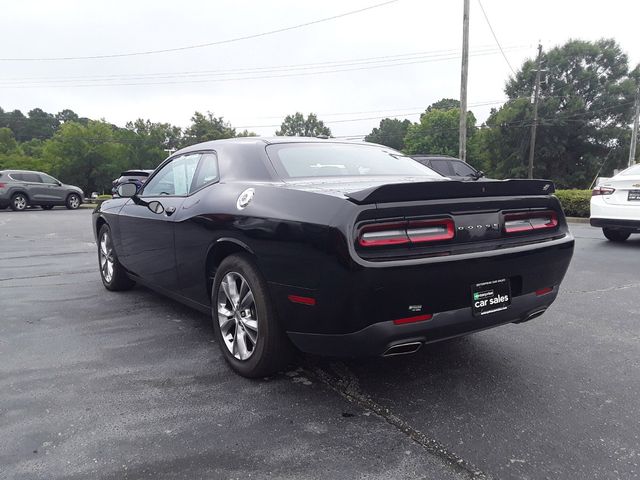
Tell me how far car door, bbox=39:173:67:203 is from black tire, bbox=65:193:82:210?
27 cm

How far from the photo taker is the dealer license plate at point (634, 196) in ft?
26.3

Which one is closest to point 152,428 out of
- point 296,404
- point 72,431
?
point 72,431

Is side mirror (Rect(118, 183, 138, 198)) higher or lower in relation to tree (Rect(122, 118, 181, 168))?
lower

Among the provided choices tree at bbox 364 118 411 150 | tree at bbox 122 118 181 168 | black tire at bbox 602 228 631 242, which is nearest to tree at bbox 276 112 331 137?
tree at bbox 364 118 411 150

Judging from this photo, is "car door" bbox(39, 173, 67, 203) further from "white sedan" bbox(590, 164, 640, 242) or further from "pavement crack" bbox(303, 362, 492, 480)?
"pavement crack" bbox(303, 362, 492, 480)

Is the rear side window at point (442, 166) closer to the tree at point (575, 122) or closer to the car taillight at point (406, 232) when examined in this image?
the car taillight at point (406, 232)

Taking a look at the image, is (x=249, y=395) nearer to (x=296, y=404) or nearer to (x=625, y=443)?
(x=296, y=404)

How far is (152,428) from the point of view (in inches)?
97.8

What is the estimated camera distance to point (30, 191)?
21.4m

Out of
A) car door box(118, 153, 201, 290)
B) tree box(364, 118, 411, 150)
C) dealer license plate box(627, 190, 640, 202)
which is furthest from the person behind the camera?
tree box(364, 118, 411, 150)

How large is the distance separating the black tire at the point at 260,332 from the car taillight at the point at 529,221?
4.70 feet

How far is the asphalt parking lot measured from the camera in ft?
7.09

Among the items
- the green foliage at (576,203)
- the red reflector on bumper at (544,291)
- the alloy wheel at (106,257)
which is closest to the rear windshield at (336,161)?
the red reflector on bumper at (544,291)

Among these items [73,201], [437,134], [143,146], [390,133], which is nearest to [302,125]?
[390,133]
